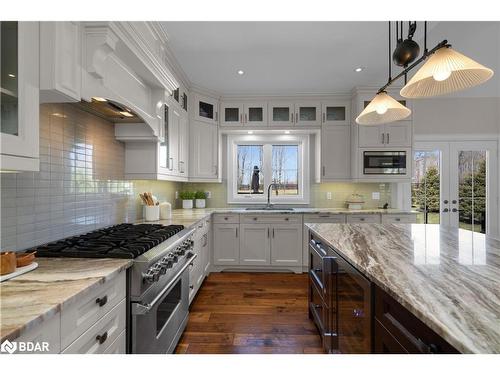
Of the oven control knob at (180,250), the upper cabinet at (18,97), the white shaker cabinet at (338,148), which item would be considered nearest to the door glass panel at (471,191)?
the white shaker cabinet at (338,148)

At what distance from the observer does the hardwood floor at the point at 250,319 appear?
1.92 meters

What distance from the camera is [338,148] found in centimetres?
371

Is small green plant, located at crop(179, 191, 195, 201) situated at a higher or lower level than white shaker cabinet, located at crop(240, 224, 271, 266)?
higher

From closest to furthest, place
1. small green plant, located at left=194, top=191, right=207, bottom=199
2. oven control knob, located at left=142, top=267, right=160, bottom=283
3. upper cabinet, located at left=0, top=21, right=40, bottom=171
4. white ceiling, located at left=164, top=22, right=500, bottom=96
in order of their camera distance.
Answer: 1. upper cabinet, located at left=0, top=21, right=40, bottom=171
2. oven control knob, located at left=142, top=267, right=160, bottom=283
3. white ceiling, located at left=164, top=22, right=500, bottom=96
4. small green plant, located at left=194, top=191, right=207, bottom=199

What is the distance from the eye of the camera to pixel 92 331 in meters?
0.97

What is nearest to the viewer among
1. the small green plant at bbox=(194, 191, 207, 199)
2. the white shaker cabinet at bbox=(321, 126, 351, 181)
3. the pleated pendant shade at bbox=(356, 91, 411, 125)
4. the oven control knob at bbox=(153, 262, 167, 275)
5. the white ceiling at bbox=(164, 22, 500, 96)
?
the oven control knob at bbox=(153, 262, 167, 275)

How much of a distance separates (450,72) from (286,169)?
3032 millimetres

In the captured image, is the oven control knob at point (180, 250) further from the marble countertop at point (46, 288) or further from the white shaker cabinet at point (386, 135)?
the white shaker cabinet at point (386, 135)

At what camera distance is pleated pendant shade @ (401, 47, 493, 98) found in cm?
116

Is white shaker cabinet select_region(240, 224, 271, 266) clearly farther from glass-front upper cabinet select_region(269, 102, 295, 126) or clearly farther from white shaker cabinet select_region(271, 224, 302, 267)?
glass-front upper cabinet select_region(269, 102, 295, 126)

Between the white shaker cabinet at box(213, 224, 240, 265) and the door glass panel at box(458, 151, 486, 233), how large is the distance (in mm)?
3578

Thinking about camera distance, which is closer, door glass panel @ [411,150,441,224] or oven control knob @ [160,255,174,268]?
oven control knob @ [160,255,174,268]

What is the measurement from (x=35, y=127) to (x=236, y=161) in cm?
323

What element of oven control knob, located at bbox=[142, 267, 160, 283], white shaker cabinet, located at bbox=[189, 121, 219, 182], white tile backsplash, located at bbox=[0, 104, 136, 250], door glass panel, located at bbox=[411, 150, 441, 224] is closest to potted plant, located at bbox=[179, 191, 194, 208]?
white shaker cabinet, located at bbox=[189, 121, 219, 182]
